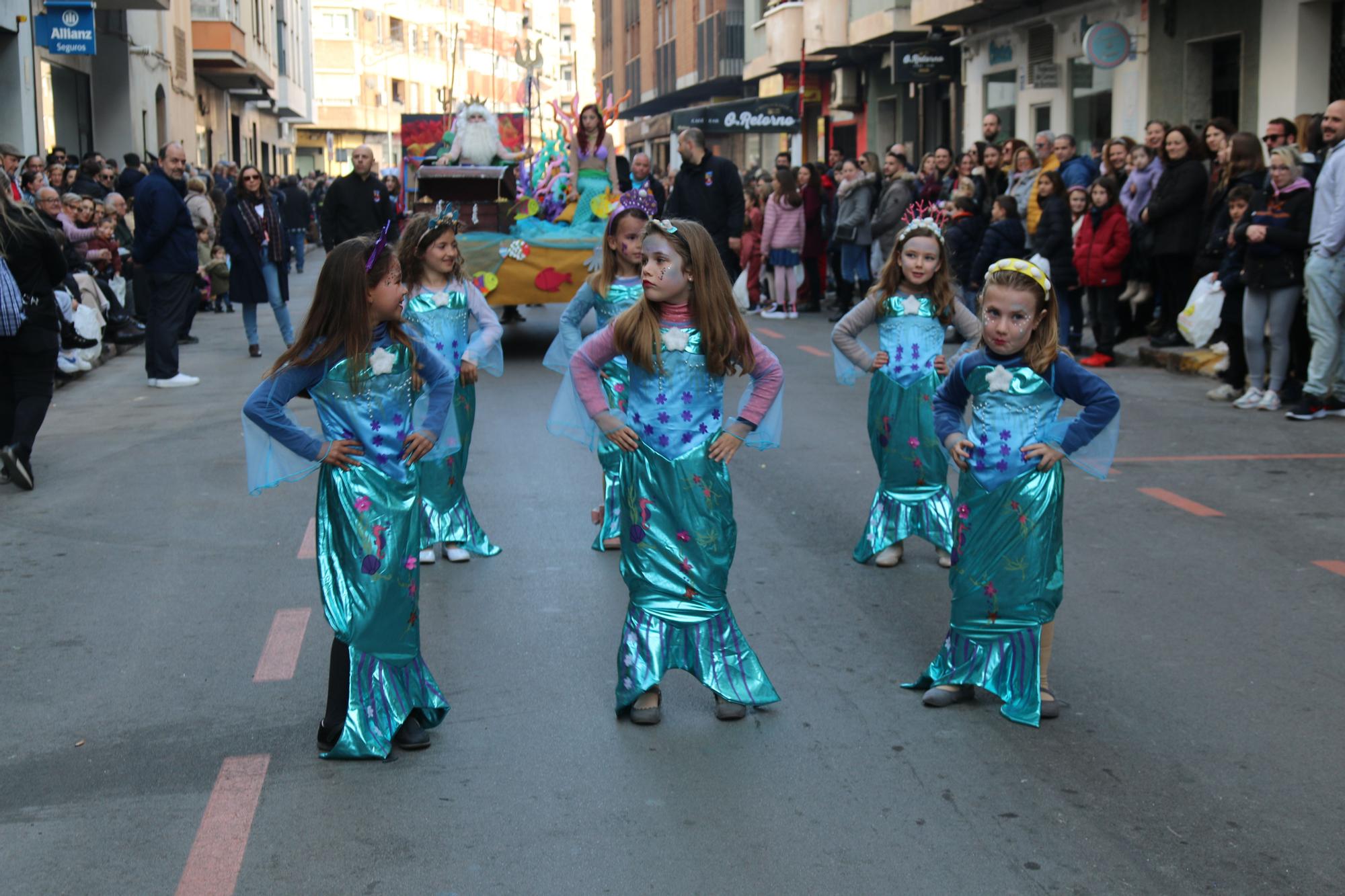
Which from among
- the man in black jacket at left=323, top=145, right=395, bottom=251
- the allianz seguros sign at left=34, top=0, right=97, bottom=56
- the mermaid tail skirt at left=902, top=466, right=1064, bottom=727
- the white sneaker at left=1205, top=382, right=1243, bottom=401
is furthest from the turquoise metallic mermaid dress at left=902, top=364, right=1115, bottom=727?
the allianz seguros sign at left=34, top=0, right=97, bottom=56

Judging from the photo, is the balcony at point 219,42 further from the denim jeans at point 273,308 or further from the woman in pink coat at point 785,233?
the denim jeans at point 273,308

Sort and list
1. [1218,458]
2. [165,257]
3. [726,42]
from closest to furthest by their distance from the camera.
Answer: [1218,458] → [165,257] → [726,42]

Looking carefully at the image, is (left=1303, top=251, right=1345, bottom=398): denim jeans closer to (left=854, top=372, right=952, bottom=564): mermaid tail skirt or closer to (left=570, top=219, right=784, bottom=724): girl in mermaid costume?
(left=854, top=372, right=952, bottom=564): mermaid tail skirt

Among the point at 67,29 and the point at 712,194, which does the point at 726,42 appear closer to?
the point at 67,29

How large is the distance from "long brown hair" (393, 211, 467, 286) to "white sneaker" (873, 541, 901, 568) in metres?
2.36

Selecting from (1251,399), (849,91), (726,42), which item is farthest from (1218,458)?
(726,42)

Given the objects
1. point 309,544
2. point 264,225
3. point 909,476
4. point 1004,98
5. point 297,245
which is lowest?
point 309,544

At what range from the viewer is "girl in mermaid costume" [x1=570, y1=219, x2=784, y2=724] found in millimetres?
4750

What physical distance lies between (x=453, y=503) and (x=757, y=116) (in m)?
21.5

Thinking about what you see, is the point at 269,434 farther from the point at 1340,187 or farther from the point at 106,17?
the point at 106,17

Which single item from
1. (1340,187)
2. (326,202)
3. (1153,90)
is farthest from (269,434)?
(1153,90)

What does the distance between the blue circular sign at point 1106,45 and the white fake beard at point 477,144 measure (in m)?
8.11

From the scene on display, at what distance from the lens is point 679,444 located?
4785mm

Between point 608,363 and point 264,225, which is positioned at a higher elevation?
point 264,225
